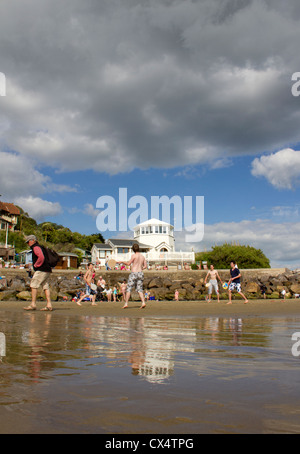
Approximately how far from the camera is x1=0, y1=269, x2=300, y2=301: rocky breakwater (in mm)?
29062

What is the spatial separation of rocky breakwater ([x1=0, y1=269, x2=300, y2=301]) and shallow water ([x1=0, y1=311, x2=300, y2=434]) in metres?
19.3

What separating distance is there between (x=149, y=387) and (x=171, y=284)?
33158mm

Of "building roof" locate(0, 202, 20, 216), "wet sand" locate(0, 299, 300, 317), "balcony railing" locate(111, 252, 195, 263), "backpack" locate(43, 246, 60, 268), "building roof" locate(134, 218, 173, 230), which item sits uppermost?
"building roof" locate(0, 202, 20, 216)

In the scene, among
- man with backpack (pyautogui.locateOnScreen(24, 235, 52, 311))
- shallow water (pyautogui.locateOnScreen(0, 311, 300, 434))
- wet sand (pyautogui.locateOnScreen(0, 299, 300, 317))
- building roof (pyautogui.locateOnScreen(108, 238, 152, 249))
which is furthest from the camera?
building roof (pyautogui.locateOnScreen(108, 238, 152, 249))

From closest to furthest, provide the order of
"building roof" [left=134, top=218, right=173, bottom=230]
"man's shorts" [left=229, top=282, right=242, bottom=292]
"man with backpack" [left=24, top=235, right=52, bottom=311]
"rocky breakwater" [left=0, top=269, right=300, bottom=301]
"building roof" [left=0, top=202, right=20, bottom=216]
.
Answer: "man with backpack" [left=24, top=235, right=52, bottom=311] < "man's shorts" [left=229, top=282, right=242, bottom=292] < "rocky breakwater" [left=0, top=269, right=300, bottom=301] < "building roof" [left=134, top=218, right=173, bottom=230] < "building roof" [left=0, top=202, right=20, bottom=216]

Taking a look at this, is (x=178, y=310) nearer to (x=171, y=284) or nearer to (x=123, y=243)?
(x=171, y=284)

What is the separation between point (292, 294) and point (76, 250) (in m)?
54.0

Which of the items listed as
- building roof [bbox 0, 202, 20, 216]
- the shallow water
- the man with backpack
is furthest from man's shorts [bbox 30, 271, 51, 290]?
building roof [bbox 0, 202, 20, 216]

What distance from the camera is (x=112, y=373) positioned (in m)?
2.53

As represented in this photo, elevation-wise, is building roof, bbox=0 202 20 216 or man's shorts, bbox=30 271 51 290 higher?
building roof, bbox=0 202 20 216

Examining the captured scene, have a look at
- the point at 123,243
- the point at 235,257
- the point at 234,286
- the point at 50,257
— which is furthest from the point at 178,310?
the point at 123,243

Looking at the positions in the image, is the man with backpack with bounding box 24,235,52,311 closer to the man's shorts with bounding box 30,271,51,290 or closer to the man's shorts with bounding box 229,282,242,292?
the man's shorts with bounding box 30,271,51,290

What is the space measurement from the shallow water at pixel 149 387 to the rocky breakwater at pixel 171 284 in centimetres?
1931

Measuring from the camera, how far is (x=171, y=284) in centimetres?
3491
